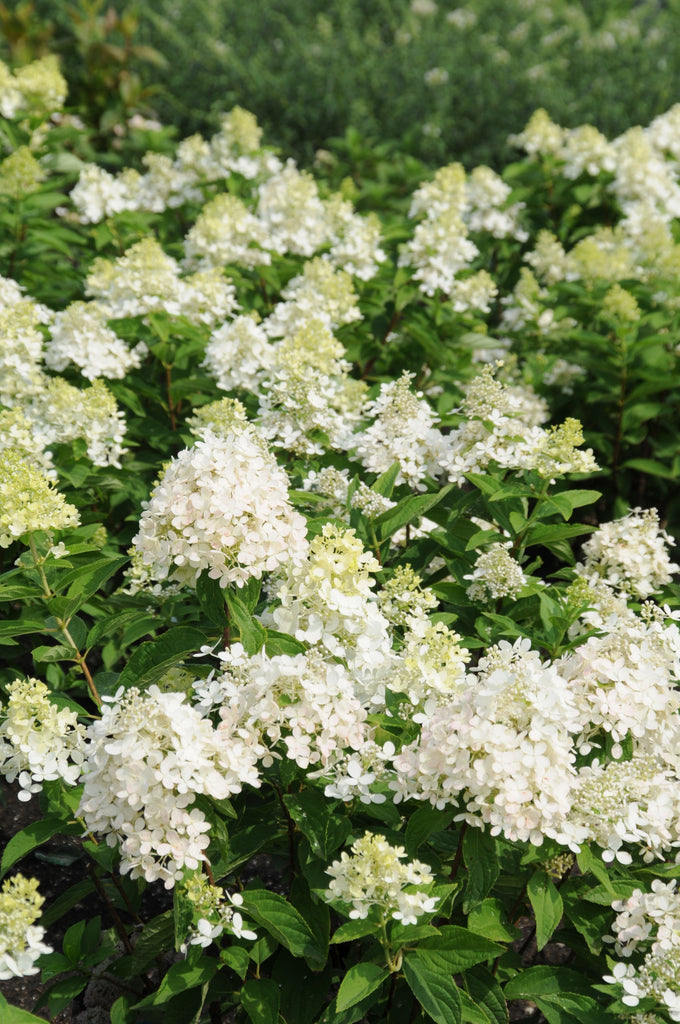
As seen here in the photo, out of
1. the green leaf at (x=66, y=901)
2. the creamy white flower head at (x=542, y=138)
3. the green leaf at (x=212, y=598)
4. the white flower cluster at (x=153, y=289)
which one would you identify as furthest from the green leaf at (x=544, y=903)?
the creamy white flower head at (x=542, y=138)

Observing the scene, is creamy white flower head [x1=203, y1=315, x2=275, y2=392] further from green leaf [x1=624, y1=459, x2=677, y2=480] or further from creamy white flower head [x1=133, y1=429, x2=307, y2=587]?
green leaf [x1=624, y1=459, x2=677, y2=480]

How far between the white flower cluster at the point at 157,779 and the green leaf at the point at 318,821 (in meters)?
0.25

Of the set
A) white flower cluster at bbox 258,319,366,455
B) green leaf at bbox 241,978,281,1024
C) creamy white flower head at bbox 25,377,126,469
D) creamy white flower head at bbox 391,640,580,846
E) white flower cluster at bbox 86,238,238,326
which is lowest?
green leaf at bbox 241,978,281,1024

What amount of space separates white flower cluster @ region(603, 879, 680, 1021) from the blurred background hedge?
6517 millimetres

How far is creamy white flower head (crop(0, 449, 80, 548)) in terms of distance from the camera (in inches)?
90.2

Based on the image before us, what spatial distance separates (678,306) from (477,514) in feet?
7.39

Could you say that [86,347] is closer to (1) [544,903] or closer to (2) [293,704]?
(2) [293,704]

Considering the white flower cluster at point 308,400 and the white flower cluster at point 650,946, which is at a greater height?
the white flower cluster at point 308,400

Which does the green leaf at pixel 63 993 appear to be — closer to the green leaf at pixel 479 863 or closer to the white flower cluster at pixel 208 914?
the white flower cluster at pixel 208 914

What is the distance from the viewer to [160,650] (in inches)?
91.8

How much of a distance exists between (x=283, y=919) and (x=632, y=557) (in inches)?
58.0

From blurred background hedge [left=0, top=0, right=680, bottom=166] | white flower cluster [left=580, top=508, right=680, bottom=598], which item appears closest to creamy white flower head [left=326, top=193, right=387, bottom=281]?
white flower cluster [left=580, top=508, right=680, bottom=598]

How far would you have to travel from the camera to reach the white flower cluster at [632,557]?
2.87m

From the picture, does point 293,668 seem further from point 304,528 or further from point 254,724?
point 304,528
